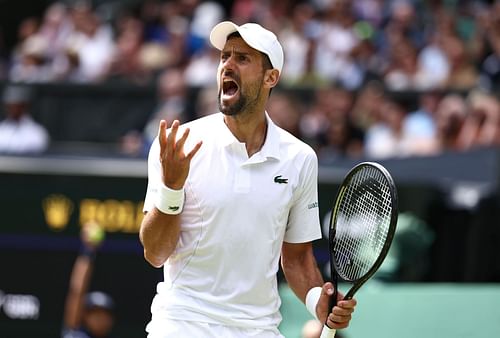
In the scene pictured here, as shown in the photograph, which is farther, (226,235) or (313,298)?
(313,298)

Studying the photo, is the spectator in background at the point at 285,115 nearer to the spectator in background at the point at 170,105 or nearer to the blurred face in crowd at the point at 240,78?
the spectator in background at the point at 170,105

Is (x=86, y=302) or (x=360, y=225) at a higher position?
(x=360, y=225)

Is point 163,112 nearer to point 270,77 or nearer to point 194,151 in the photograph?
point 270,77

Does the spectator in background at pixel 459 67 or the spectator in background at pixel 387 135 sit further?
the spectator in background at pixel 459 67

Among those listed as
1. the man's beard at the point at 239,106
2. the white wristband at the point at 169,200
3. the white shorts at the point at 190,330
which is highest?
the man's beard at the point at 239,106

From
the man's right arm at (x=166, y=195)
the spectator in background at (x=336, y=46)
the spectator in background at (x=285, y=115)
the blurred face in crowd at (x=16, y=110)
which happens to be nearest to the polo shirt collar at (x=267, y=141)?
the man's right arm at (x=166, y=195)

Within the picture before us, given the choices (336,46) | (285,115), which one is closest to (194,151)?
(285,115)

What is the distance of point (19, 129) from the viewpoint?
1182 cm

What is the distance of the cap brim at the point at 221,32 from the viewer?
4906 mm

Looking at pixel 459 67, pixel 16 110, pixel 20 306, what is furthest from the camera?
pixel 459 67

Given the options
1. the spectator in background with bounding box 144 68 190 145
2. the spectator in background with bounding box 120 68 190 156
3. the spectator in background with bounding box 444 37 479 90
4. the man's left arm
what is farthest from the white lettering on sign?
the man's left arm

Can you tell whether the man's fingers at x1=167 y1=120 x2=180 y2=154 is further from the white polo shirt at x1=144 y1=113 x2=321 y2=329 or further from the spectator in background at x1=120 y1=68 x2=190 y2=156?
the spectator in background at x1=120 y1=68 x2=190 y2=156

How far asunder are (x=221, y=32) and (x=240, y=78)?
0.21 m

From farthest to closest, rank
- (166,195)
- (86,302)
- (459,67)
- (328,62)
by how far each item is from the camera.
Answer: (328,62) < (459,67) < (86,302) < (166,195)
